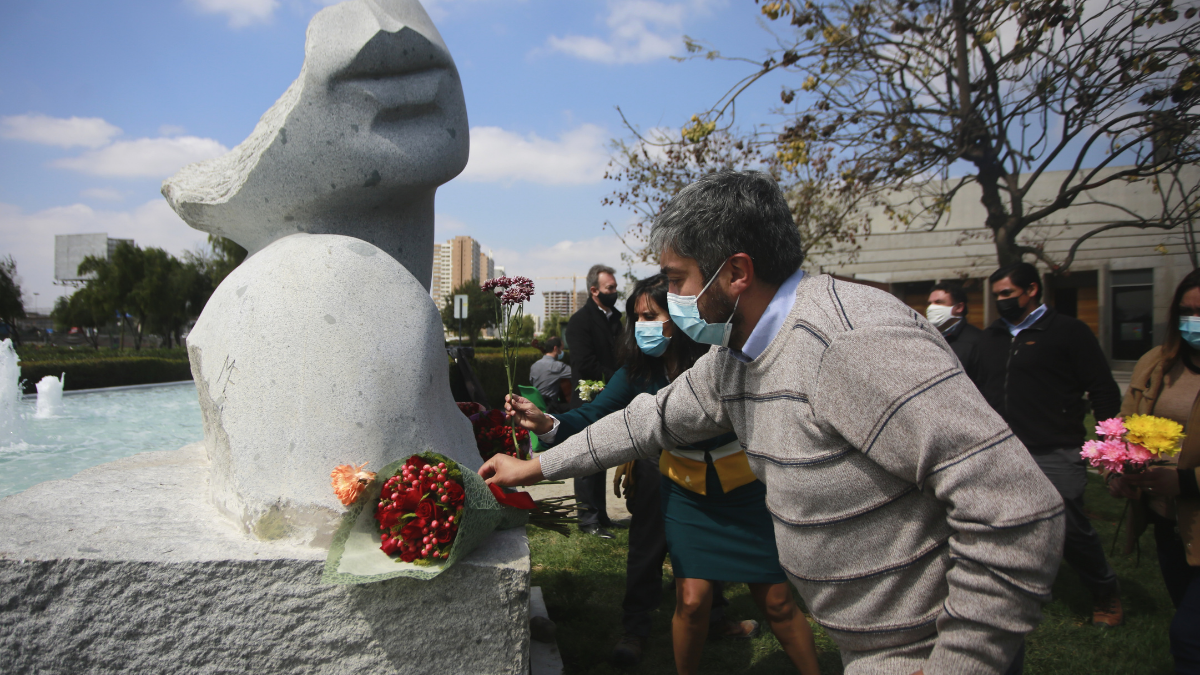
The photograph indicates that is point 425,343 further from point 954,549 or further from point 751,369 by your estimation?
point 954,549

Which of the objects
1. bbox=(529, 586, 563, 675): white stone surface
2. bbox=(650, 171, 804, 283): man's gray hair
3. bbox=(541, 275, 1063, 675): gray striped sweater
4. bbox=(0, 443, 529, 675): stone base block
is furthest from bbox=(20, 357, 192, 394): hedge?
bbox=(541, 275, 1063, 675): gray striped sweater

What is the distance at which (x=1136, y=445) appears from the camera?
2.52 metres

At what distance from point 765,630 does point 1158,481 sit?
2.05 m

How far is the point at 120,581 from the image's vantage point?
1.83 m

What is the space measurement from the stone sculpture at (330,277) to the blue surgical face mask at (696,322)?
976 millimetres

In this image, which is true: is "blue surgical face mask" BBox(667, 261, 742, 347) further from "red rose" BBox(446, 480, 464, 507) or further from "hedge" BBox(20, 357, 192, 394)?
"hedge" BBox(20, 357, 192, 394)

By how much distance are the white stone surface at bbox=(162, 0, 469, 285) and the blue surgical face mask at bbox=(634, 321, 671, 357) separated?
1044mm

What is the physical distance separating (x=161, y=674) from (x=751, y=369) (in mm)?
1823

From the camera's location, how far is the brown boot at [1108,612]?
375 centimetres

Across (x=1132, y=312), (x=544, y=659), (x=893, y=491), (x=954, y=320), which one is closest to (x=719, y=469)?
(x=544, y=659)

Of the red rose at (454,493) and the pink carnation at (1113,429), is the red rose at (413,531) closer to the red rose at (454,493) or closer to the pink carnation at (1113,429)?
the red rose at (454,493)

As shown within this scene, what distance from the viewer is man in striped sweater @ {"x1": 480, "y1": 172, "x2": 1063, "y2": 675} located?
1.15 meters

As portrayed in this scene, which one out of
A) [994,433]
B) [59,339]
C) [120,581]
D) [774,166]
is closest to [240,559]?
[120,581]

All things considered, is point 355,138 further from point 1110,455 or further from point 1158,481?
point 1158,481
